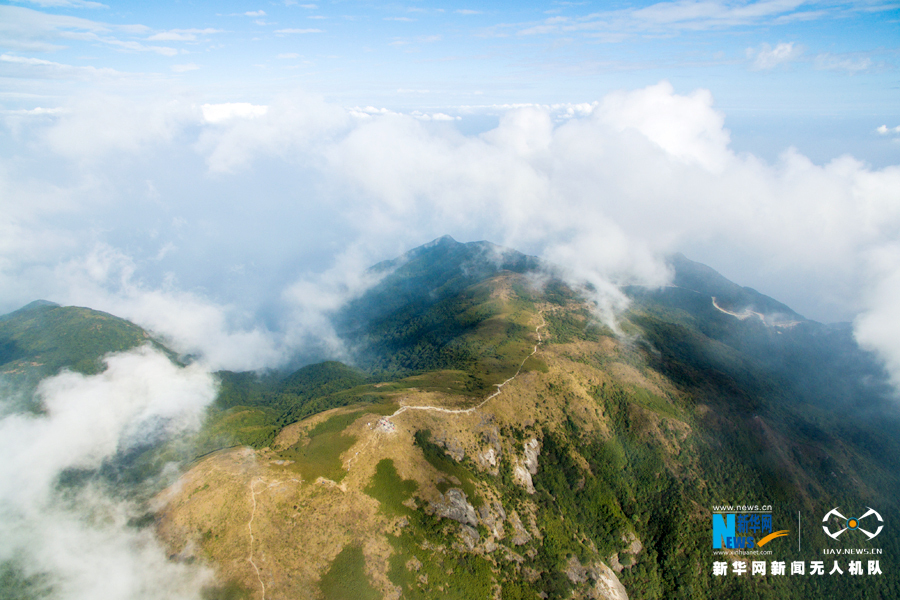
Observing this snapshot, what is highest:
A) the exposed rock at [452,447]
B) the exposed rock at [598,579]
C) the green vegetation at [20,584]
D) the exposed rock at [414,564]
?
the green vegetation at [20,584]

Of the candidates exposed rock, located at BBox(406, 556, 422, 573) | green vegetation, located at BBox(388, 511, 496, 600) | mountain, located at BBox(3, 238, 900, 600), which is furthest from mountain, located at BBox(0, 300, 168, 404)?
exposed rock, located at BBox(406, 556, 422, 573)

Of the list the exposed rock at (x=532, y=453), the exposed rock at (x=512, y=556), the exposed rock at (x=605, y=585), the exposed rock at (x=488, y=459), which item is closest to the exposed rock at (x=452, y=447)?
the exposed rock at (x=488, y=459)

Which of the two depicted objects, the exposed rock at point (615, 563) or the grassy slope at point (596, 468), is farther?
the exposed rock at point (615, 563)

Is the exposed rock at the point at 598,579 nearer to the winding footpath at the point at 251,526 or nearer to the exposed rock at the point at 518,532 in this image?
the exposed rock at the point at 518,532

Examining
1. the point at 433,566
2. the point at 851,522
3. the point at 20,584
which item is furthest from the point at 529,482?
the point at 20,584

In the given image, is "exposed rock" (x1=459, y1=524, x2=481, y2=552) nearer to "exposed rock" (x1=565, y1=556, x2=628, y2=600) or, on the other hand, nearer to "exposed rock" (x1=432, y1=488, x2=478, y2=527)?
"exposed rock" (x1=432, y1=488, x2=478, y2=527)

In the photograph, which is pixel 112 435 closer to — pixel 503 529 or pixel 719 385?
pixel 503 529
